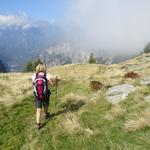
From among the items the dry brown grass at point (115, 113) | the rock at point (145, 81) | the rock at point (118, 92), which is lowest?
the dry brown grass at point (115, 113)

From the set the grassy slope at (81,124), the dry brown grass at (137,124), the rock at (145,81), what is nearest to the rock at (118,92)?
the grassy slope at (81,124)

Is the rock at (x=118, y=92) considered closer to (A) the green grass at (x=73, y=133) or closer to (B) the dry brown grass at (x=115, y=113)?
(A) the green grass at (x=73, y=133)

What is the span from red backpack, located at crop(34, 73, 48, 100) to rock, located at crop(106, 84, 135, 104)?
4.02 metres

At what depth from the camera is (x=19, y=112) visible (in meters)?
17.2

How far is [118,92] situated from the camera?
722 inches

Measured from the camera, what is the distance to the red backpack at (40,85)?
543 inches

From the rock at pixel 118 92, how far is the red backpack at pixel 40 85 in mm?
4021

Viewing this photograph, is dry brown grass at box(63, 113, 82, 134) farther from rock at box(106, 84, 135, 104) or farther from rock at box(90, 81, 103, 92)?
rock at box(90, 81, 103, 92)

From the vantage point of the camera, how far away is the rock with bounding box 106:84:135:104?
17.0 meters

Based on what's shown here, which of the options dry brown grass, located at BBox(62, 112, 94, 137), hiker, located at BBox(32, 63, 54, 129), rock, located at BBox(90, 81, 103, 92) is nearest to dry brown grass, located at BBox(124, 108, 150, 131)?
dry brown grass, located at BBox(62, 112, 94, 137)

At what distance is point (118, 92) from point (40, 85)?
5.77m

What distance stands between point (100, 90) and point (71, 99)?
2.04 meters

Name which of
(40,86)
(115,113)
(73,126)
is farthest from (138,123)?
(40,86)

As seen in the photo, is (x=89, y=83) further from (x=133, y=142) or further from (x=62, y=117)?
(x=133, y=142)
